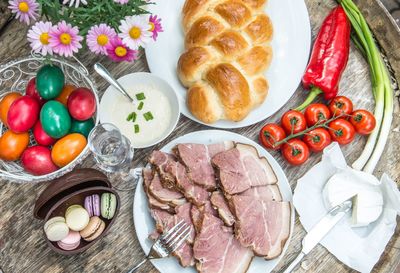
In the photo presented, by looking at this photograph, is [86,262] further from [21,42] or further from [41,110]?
[21,42]

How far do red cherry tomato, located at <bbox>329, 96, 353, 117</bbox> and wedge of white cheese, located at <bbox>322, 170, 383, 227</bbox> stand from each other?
26 cm

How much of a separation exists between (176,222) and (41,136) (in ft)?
2.06

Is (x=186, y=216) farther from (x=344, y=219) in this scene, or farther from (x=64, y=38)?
(x=64, y=38)

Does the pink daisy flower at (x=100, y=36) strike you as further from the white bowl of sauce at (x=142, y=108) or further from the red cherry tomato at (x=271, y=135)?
A: the red cherry tomato at (x=271, y=135)

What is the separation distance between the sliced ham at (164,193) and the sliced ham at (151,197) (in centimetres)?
1

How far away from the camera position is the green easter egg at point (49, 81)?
188cm

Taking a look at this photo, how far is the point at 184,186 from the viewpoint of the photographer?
6.21 feet

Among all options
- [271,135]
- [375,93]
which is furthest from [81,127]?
[375,93]

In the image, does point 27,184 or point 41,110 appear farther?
point 27,184

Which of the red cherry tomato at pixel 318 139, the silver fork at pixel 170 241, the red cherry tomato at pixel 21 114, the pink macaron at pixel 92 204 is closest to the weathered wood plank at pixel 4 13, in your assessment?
the red cherry tomato at pixel 21 114

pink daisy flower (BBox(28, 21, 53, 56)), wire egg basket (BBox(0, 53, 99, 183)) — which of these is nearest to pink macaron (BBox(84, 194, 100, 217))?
wire egg basket (BBox(0, 53, 99, 183))

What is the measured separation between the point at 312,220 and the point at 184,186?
0.56 m

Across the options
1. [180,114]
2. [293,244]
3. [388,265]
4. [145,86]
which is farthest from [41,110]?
[388,265]

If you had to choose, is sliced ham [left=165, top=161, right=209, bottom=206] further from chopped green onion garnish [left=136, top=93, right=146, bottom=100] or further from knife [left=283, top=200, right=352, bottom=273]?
knife [left=283, top=200, right=352, bottom=273]
